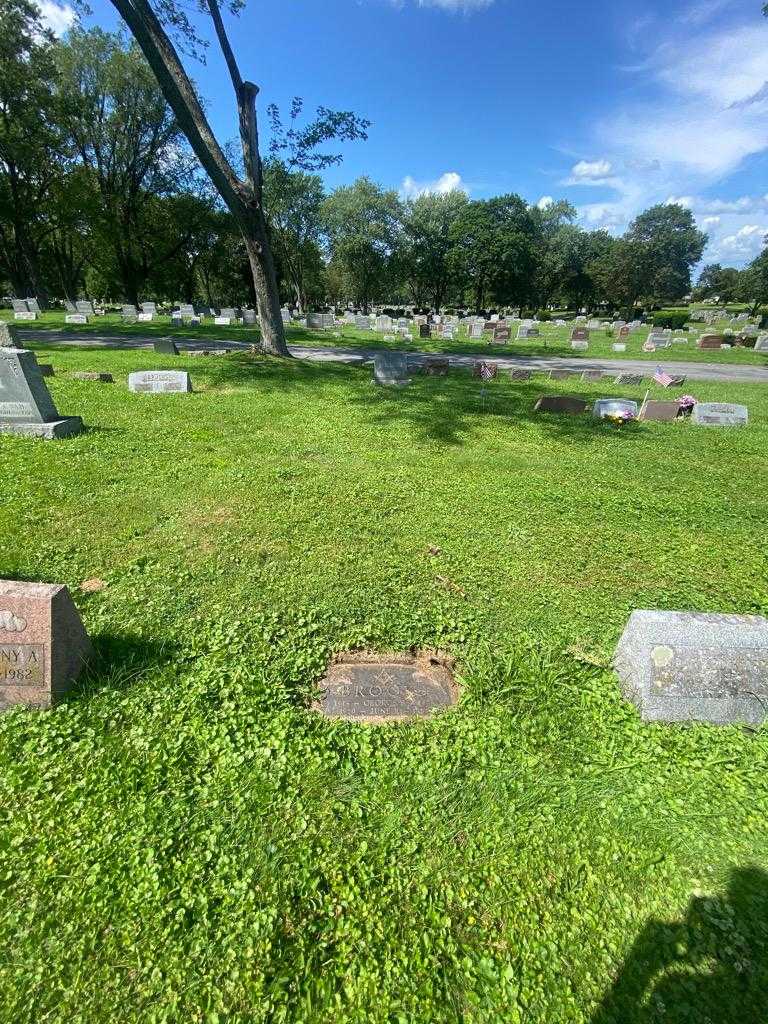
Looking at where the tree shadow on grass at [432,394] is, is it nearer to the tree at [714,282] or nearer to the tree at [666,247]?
the tree at [666,247]

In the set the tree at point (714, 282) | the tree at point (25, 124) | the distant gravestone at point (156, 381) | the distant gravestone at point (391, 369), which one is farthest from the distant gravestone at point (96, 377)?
the tree at point (714, 282)

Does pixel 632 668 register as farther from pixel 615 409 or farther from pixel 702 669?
pixel 615 409

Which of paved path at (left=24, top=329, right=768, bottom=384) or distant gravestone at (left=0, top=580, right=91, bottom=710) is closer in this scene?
distant gravestone at (left=0, top=580, right=91, bottom=710)

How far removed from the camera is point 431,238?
55.4 metres

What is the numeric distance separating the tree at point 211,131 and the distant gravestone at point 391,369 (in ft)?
13.6

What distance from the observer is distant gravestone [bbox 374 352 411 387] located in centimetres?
1156

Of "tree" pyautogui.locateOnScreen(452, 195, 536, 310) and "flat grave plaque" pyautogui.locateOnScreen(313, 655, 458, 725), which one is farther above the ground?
"tree" pyautogui.locateOnScreen(452, 195, 536, 310)

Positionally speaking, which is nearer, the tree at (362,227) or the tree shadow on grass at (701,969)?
the tree shadow on grass at (701,969)

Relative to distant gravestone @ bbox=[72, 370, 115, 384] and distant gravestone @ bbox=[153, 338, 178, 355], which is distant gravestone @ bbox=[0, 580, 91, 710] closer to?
distant gravestone @ bbox=[72, 370, 115, 384]

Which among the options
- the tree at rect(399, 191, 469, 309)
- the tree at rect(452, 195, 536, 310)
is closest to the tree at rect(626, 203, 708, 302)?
the tree at rect(452, 195, 536, 310)

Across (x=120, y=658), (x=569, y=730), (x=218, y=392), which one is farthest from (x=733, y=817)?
(x=218, y=392)

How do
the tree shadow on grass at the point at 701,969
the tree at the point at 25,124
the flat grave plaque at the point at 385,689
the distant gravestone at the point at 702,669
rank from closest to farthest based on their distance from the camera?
the tree shadow on grass at the point at 701,969, the distant gravestone at the point at 702,669, the flat grave plaque at the point at 385,689, the tree at the point at 25,124

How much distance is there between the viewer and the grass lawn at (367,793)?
5.20ft

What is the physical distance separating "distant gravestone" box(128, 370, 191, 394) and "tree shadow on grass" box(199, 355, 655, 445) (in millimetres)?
1042
